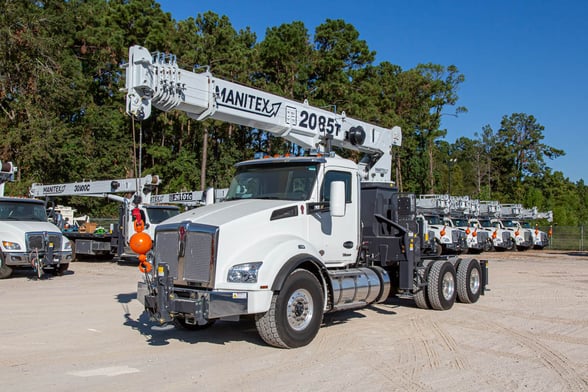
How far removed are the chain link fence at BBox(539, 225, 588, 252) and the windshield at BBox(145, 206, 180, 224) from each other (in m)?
29.4

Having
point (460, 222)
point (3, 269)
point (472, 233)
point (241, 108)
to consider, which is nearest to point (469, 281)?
point (241, 108)

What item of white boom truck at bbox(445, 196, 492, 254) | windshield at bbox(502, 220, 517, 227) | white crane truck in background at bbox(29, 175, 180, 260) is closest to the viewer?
white crane truck in background at bbox(29, 175, 180, 260)

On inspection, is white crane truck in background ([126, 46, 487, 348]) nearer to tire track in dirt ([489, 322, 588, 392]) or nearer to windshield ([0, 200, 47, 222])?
tire track in dirt ([489, 322, 588, 392])

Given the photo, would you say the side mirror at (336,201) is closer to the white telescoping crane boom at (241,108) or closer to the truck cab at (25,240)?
the white telescoping crane boom at (241,108)

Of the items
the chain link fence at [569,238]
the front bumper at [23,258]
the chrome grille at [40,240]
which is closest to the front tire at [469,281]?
the front bumper at [23,258]

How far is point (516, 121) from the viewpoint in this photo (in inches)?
3275

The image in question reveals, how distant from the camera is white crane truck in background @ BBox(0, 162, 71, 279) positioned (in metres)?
15.2

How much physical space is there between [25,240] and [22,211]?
1.61 metres

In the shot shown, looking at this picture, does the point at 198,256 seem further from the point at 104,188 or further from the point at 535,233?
the point at 535,233

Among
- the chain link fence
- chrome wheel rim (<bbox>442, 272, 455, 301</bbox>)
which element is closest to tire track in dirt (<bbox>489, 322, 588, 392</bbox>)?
chrome wheel rim (<bbox>442, 272, 455, 301</bbox>)

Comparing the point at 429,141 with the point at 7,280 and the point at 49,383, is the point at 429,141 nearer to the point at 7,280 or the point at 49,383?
the point at 7,280

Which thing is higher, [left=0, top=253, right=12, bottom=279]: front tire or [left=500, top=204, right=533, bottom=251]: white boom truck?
[left=500, top=204, right=533, bottom=251]: white boom truck

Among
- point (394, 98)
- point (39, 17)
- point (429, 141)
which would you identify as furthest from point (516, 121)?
point (39, 17)

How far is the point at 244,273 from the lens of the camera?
6844 millimetres
